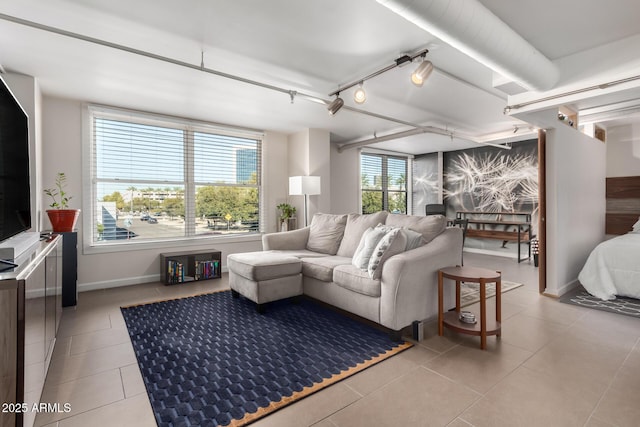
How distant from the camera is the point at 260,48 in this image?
2.77m

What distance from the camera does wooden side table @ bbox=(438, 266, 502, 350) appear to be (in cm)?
247

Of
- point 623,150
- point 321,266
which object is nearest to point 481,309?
point 321,266

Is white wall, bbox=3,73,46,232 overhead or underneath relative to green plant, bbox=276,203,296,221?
overhead

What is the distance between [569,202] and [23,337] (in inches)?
208

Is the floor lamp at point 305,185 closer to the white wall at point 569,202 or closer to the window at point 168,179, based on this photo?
the window at point 168,179

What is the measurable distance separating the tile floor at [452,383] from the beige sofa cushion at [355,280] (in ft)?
1.82

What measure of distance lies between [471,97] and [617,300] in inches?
115

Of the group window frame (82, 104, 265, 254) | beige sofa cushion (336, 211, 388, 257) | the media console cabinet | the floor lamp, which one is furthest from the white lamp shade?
the media console cabinet

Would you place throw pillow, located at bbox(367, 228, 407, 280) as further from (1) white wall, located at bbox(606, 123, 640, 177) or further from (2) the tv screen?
(1) white wall, located at bbox(606, 123, 640, 177)

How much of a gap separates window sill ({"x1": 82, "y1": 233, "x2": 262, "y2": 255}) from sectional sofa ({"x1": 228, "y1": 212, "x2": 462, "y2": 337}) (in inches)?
59.3

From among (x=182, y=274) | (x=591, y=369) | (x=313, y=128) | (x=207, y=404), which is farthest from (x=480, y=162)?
(x=207, y=404)

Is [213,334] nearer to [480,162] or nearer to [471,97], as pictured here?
[471,97]

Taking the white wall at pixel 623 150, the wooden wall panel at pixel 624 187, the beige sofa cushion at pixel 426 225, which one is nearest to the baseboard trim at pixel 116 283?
the beige sofa cushion at pixel 426 225

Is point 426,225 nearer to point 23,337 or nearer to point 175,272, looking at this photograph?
point 23,337
